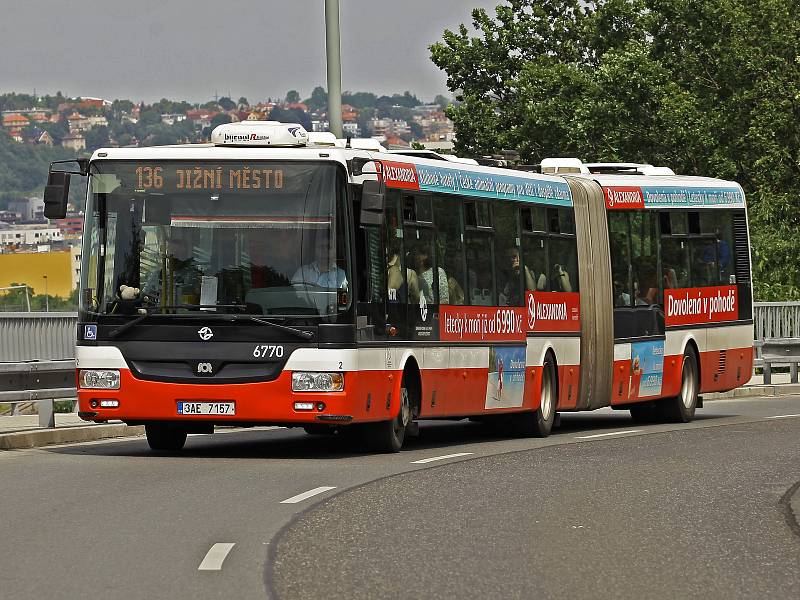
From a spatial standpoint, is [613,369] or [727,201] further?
[727,201]

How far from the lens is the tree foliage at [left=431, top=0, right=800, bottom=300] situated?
187 feet

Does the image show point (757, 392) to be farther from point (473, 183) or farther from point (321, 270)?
point (321, 270)

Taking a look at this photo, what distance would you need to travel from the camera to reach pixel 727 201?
27.8 m

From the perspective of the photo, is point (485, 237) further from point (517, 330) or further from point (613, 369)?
point (613, 369)

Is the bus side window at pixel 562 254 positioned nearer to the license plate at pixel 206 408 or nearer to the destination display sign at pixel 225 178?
the destination display sign at pixel 225 178

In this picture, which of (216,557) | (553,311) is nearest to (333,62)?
(553,311)

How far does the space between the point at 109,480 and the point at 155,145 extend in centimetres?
399

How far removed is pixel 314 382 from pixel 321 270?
3.25ft

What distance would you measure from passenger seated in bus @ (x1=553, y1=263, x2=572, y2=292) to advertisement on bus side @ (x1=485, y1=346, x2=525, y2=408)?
1.59 meters

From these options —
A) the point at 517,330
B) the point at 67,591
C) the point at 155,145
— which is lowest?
the point at 67,591

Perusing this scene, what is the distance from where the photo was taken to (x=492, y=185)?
21.4 m

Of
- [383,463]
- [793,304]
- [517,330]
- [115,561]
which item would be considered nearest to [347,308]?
[383,463]

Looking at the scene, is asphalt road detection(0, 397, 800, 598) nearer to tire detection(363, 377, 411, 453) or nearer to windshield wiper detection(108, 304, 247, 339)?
tire detection(363, 377, 411, 453)

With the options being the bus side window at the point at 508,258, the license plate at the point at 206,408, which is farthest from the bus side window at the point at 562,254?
the license plate at the point at 206,408
